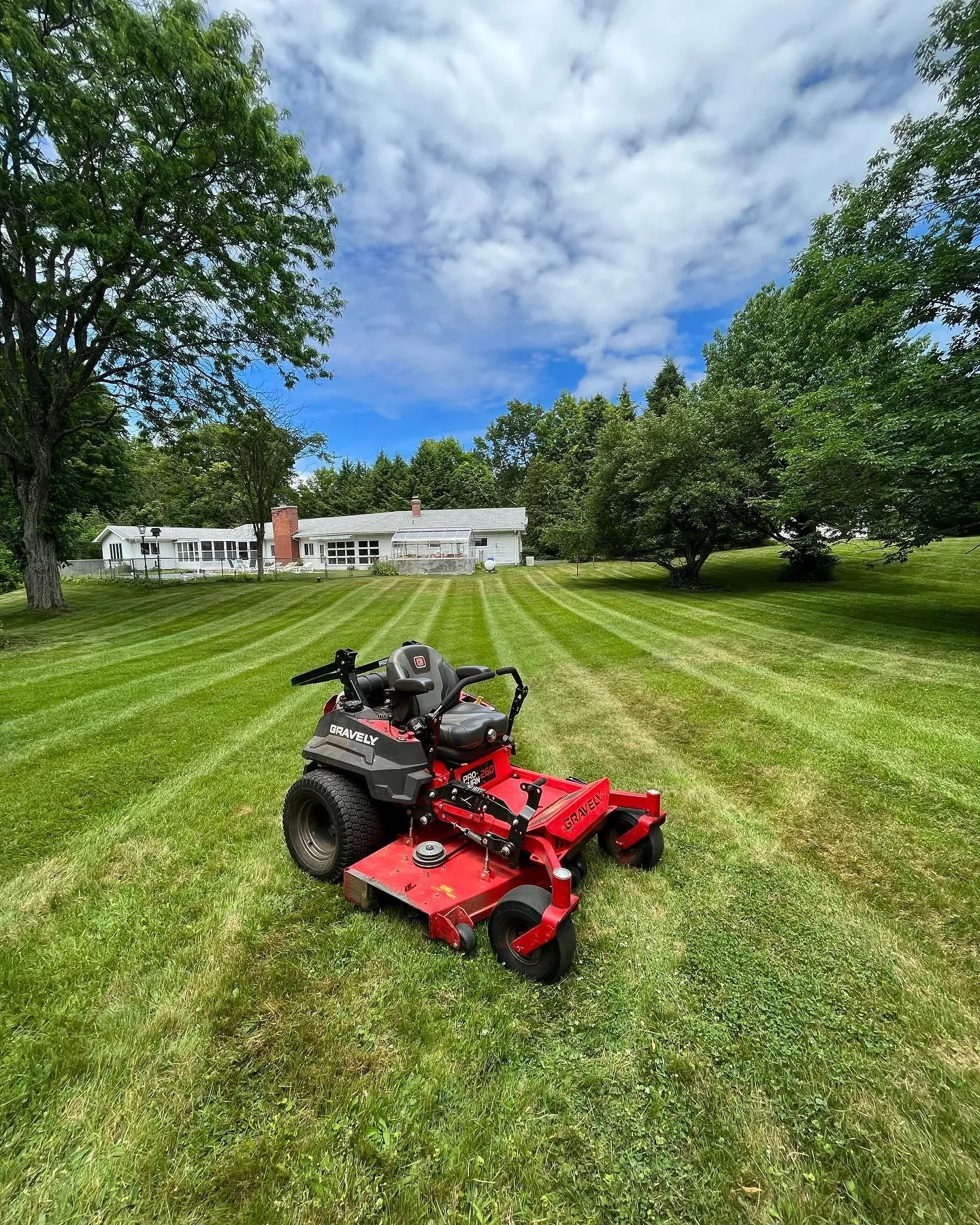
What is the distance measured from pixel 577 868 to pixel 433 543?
3319 centimetres

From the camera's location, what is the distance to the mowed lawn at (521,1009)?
1778 millimetres

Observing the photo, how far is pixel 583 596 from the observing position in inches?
750

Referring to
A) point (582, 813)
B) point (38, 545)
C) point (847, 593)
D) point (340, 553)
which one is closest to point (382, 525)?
point (340, 553)

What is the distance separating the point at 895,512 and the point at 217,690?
11.8 metres

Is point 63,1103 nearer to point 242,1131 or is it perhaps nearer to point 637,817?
point 242,1131

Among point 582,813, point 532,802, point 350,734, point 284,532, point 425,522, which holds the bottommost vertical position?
point 582,813

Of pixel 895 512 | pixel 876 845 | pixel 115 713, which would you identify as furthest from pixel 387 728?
pixel 895 512

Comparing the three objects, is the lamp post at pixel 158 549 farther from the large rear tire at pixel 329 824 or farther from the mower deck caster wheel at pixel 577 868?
the mower deck caster wheel at pixel 577 868

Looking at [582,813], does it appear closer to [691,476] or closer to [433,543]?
[691,476]

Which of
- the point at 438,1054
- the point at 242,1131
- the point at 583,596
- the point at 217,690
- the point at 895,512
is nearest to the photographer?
the point at 242,1131

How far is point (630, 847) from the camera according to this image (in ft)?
11.8

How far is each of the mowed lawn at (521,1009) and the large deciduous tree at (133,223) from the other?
13.8 meters

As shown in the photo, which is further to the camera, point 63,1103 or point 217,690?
point 217,690

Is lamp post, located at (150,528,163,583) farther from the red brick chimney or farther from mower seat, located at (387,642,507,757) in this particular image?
mower seat, located at (387,642,507,757)
